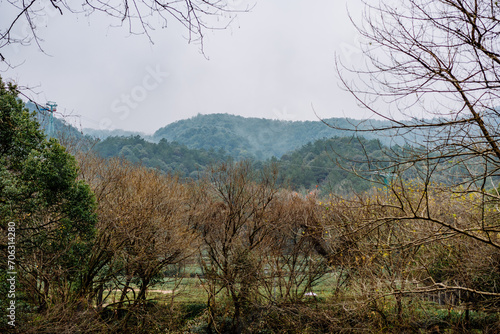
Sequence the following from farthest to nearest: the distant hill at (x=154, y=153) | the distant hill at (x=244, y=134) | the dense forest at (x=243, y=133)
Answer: the distant hill at (x=244, y=134), the dense forest at (x=243, y=133), the distant hill at (x=154, y=153)

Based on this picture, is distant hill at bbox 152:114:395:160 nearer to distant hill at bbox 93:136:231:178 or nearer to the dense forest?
the dense forest

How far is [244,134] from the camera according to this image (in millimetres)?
107688

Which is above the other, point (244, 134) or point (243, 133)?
point (243, 133)

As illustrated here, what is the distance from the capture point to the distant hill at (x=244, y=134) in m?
91.8

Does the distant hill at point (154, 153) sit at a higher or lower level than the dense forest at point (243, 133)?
lower

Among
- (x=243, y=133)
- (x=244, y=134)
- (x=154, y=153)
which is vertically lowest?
(x=154, y=153)

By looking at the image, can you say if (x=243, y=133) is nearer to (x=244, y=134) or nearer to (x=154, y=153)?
(x=244, y=134)

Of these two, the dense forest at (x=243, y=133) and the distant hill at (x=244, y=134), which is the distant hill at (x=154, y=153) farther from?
the distant hill at (x=244, y=134)

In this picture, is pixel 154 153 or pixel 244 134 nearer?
pixel 154 153

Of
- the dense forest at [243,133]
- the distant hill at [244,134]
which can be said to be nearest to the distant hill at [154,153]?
the dense forest at [243,133]

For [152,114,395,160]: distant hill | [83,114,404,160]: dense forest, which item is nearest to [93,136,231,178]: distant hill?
[83,114,404,160]: dense forest

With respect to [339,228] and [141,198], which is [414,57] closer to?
[339,228]

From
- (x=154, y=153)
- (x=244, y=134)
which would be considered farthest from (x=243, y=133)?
(x=154, y=153)

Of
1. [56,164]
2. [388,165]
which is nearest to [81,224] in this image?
[56,164]
